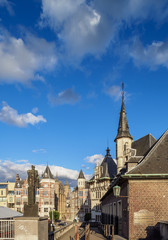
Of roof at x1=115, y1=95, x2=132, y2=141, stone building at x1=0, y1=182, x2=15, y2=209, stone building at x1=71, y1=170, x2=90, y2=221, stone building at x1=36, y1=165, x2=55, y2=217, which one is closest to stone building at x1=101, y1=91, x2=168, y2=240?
roof at x1=115, y1=95, x2=132, y2=141

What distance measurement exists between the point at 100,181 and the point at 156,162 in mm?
39734

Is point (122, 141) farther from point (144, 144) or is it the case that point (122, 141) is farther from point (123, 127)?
point (144, 144)

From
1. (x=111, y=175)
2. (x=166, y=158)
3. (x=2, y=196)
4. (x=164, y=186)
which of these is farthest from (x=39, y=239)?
(x=2, y=196)

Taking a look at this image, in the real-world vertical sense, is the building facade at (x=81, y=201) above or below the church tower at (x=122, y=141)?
below

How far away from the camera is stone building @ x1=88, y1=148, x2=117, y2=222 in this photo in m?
55.2

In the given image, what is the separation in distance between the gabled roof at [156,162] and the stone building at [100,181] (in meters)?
36.0

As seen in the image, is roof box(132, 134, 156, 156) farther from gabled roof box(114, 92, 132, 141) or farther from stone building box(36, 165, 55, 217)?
stone building box(36, 165, 55, 217)

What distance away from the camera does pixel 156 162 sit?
19047mm

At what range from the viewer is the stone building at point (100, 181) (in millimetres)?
55188

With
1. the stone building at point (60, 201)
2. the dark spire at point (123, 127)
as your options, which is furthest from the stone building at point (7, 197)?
the dark spire at point (123, 127)

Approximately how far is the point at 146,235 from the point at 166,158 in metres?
6.05

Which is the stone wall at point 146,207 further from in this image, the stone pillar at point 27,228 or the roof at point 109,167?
the roof at point 109,167

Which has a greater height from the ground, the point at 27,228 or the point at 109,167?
the point at 27,228

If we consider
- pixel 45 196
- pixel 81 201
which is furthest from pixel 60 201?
pixel 45 196
